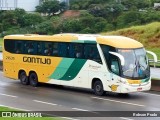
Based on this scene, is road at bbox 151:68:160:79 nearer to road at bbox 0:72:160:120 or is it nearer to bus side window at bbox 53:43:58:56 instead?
road at bbox 0:72:160:120

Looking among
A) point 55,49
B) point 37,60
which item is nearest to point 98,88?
point 55,49

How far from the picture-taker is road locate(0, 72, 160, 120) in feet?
61.6

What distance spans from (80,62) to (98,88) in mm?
1640

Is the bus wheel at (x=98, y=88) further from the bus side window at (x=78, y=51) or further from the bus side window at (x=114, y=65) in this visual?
the bus side window at (x=78, y=51)

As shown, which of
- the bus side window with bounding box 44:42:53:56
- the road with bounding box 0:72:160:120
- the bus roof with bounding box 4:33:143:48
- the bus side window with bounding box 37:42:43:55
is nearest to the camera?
the road with bounding box 0:72:160:120

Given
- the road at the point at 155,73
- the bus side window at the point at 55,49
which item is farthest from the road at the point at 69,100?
the road at the point at 155,73

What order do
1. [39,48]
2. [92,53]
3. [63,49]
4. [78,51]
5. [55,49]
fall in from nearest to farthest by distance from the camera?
[92,53] < [78,51] < [63,49] < [55,49] < [39,48]

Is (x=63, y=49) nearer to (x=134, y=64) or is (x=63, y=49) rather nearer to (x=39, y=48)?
(x=39, y=48)

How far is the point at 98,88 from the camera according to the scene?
2262cm

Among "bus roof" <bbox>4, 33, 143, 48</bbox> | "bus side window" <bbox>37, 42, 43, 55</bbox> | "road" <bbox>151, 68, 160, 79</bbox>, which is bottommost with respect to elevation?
"road" <bbox>151, 68, 160, 79</bbox>

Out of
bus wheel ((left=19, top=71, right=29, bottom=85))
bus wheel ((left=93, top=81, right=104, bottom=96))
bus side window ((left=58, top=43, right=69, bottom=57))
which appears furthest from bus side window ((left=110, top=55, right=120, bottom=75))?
bus wheel ((left=19, top=71, right=29, bottom=85))

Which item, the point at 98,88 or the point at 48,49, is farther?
the point at 48,49

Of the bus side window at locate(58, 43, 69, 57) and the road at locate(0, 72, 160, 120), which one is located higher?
the bus side window at locate(58, 43, 69, 57)

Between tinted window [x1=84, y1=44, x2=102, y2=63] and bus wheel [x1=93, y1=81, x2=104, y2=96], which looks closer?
bus wheel [x1=93, y1=81, x2=104, y2=96]
